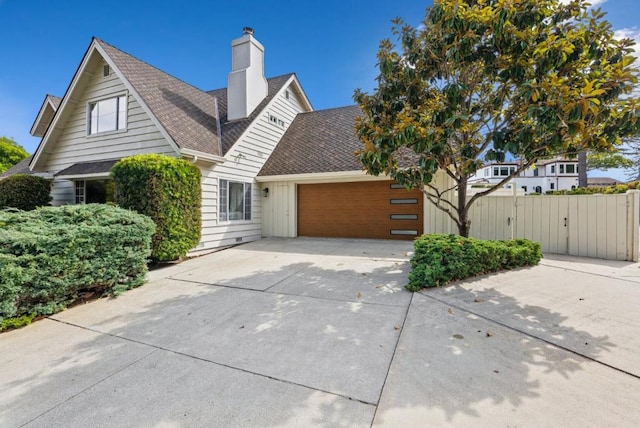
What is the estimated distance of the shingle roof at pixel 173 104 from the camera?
834 centimetres

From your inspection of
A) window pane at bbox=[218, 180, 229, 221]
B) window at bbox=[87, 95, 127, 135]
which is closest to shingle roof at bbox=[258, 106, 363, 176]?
window pane at bbox=[218, 180, 229, 221]

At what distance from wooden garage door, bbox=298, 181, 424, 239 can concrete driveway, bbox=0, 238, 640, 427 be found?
4.74 m

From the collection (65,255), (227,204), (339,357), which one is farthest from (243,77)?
(339,357)

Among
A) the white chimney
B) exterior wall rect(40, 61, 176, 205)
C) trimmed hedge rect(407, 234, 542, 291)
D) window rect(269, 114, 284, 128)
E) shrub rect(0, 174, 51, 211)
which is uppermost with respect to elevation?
the white chimney

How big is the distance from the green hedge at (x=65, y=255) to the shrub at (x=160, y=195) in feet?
3.14

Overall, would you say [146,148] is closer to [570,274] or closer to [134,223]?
[134,223]

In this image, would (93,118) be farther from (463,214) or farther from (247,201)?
(463,214)

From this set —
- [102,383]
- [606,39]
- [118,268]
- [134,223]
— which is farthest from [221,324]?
[606,39]

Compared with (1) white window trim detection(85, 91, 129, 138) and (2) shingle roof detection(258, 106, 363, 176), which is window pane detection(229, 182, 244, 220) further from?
(1) white window trim detection(85, 91, 129, 138)

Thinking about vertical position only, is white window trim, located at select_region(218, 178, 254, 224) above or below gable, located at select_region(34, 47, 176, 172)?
below

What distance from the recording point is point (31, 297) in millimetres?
3979

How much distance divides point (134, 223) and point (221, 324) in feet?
10.2

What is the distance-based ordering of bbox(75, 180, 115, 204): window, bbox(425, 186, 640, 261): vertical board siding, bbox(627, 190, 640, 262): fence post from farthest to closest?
1. bbox(75, 180, 115, 204): window
2. bbox(425, 186, 640, 261): vertical board siding
3. bbox(627, 190, 640, 262): fence post

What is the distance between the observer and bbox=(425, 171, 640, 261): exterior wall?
6.51m
